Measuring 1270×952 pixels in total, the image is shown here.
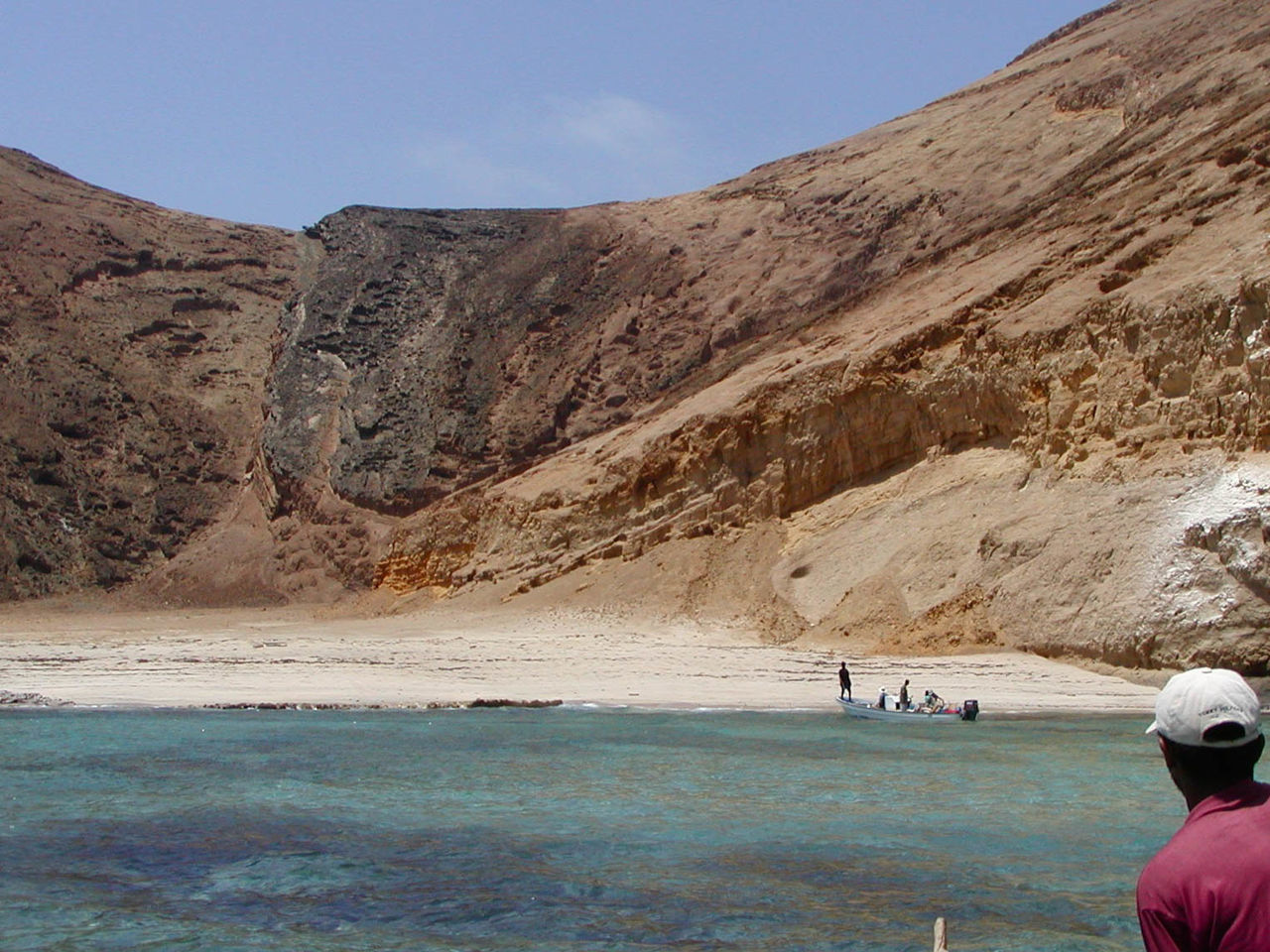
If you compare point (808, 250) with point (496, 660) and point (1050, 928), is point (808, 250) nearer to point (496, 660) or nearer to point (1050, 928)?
point (496, 660)

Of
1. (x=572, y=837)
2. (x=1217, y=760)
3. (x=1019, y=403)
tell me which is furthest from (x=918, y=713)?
(x=1217, y=760)

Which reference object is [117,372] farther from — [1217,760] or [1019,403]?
[1217,760]

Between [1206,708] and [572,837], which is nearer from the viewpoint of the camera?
[1206,708]

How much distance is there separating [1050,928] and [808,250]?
39.6 metres

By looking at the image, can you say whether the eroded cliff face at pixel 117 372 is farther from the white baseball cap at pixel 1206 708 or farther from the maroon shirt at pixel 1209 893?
the maroon shirt at pixel 1209 893

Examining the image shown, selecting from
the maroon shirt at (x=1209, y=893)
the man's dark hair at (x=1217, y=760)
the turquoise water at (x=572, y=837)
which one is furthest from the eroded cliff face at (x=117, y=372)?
the maroon shirt at (x=1209, y=893)

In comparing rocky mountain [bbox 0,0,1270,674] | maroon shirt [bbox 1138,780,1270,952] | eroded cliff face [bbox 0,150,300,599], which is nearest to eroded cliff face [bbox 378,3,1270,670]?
rocky mountain [bbox 0,0,1270,674]

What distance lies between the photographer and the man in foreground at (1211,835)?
2.75 m

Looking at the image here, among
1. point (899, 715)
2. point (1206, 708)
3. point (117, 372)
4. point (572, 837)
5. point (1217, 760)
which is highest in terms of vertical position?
point (117, 372)

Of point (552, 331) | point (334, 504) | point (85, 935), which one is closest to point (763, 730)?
point (85, 935)

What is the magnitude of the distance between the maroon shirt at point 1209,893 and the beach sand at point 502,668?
63.6 feet

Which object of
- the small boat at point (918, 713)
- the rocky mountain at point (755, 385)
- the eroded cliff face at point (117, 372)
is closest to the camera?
the small boat at point (918, 713)

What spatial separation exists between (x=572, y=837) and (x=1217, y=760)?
9400 millimetres

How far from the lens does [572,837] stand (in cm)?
1185
